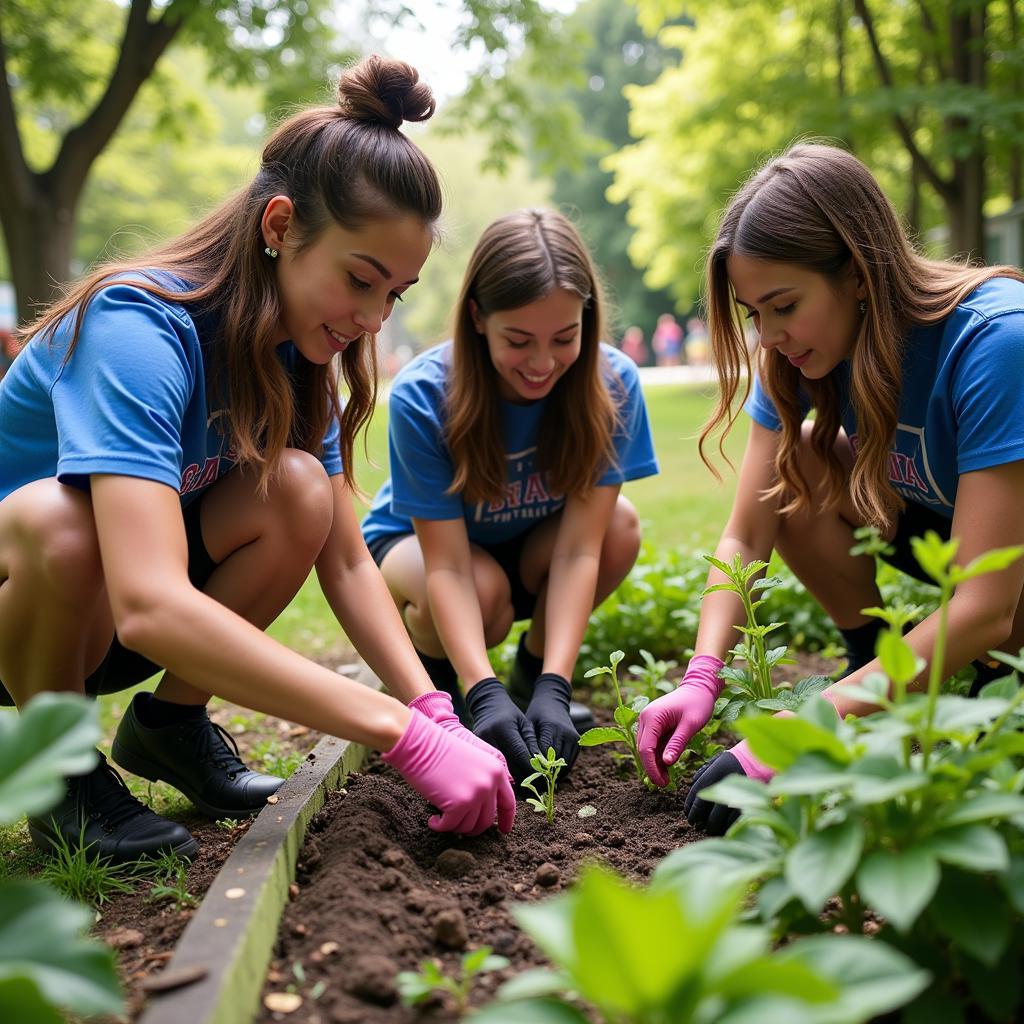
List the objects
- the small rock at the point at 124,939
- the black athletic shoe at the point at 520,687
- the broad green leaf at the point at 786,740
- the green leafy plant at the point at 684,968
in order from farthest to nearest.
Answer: the black athletic shoe at the point at 520,687 → the small rock at the point at 124,939 → the broad green leaf at the point at 786,740 → the green leafy plant at the point at 684,968

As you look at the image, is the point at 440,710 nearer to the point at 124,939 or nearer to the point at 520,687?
the point at 124,939

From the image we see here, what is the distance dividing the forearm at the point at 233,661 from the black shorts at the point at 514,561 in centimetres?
154

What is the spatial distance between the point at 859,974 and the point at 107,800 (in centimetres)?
164

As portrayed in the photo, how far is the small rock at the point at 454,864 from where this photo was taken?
1983 mm

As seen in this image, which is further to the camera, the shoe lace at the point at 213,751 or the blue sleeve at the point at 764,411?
the blue sleeve at the point at 764,411

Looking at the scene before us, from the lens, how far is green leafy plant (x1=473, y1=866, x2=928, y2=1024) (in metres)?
0.95

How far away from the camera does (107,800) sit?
2168mm

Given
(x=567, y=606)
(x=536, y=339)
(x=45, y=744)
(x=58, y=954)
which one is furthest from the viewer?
(x=567, y=606)

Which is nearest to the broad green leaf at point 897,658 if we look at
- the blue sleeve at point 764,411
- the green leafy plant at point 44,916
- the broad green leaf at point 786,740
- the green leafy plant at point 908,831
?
the green leafy plant at point 908,831

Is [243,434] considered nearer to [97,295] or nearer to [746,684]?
[97,295]

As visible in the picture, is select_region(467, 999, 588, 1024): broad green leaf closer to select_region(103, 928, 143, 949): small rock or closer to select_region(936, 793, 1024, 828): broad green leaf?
select_region(936, 793, 1024, 828): broad green leaf

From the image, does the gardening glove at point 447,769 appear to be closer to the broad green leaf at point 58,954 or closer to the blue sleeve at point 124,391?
the blue sleeve at point 124,391

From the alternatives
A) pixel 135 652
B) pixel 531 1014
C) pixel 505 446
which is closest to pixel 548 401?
pixel 505 446

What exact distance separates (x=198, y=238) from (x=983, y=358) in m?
1.75
